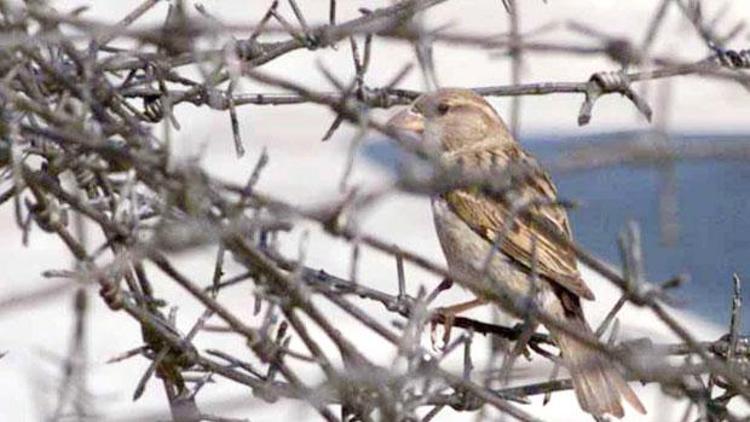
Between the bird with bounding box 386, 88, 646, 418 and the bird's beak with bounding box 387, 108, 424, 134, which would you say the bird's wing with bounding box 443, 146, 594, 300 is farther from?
the bird's beak with bounding box 387, 108, 424, 134

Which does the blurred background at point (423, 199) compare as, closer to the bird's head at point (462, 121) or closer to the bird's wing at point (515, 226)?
the bird's head at point (462, 121)

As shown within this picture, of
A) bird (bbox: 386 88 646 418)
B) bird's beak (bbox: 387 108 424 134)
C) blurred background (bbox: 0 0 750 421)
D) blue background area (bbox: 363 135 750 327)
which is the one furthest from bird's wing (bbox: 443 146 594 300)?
blue background area (bbox: 363 135 750 327)

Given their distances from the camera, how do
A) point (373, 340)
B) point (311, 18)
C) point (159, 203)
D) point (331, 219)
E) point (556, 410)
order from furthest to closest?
point (311, 18), point (373, 340), point (556, 410), point (159, 203), point (331, 219)

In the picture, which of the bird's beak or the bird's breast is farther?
the bird's breast

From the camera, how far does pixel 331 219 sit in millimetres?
1789

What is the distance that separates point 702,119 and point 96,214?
8925 mm

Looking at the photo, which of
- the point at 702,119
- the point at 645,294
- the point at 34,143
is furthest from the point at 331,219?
the point at 702,119

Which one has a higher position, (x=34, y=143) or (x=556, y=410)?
(x=556, y=410)

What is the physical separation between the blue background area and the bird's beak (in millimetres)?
3263

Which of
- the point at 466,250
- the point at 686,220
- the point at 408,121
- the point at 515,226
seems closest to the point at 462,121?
the point at 466,250

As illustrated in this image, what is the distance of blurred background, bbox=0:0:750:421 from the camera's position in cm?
701

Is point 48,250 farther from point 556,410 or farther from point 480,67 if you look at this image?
point 480,67

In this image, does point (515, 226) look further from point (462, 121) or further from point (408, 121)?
point (462, 121)

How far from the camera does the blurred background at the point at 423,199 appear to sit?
23.0 feet
